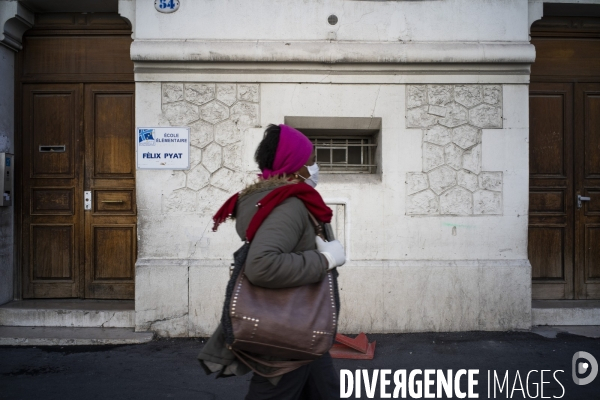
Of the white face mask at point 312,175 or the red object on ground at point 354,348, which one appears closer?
the white face mask at point 312,175

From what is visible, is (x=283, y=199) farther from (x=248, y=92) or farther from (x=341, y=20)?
(x=341, y=20)

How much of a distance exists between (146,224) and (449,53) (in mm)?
3687

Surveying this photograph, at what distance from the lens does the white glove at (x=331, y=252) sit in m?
2.44

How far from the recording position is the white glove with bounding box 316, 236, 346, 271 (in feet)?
8.00

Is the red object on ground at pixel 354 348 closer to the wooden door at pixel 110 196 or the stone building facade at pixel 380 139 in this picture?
the stone building facade at pixel 380 139

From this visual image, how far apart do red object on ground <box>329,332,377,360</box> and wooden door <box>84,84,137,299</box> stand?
2666 millimetres

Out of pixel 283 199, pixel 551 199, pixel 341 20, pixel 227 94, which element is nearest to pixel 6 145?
pixel 227 94

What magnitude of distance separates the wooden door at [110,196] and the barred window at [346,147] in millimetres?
2091

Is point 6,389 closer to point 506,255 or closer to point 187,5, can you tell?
point 187,5

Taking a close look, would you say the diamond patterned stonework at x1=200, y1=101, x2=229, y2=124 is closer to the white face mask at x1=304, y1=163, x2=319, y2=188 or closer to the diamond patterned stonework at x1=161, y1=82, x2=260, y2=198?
the diamond patterned stonework at x1=161, y1=82, x2=260, y2=198

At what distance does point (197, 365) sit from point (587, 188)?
4.90 m

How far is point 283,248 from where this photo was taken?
2348mm

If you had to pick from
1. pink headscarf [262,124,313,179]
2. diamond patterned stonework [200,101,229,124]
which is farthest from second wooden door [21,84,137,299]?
pink headscarf [262,124,313,179]

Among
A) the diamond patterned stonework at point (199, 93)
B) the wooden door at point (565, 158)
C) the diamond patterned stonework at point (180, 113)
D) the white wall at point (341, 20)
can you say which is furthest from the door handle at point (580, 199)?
the diamond patterned stonework at point (180, 113)
